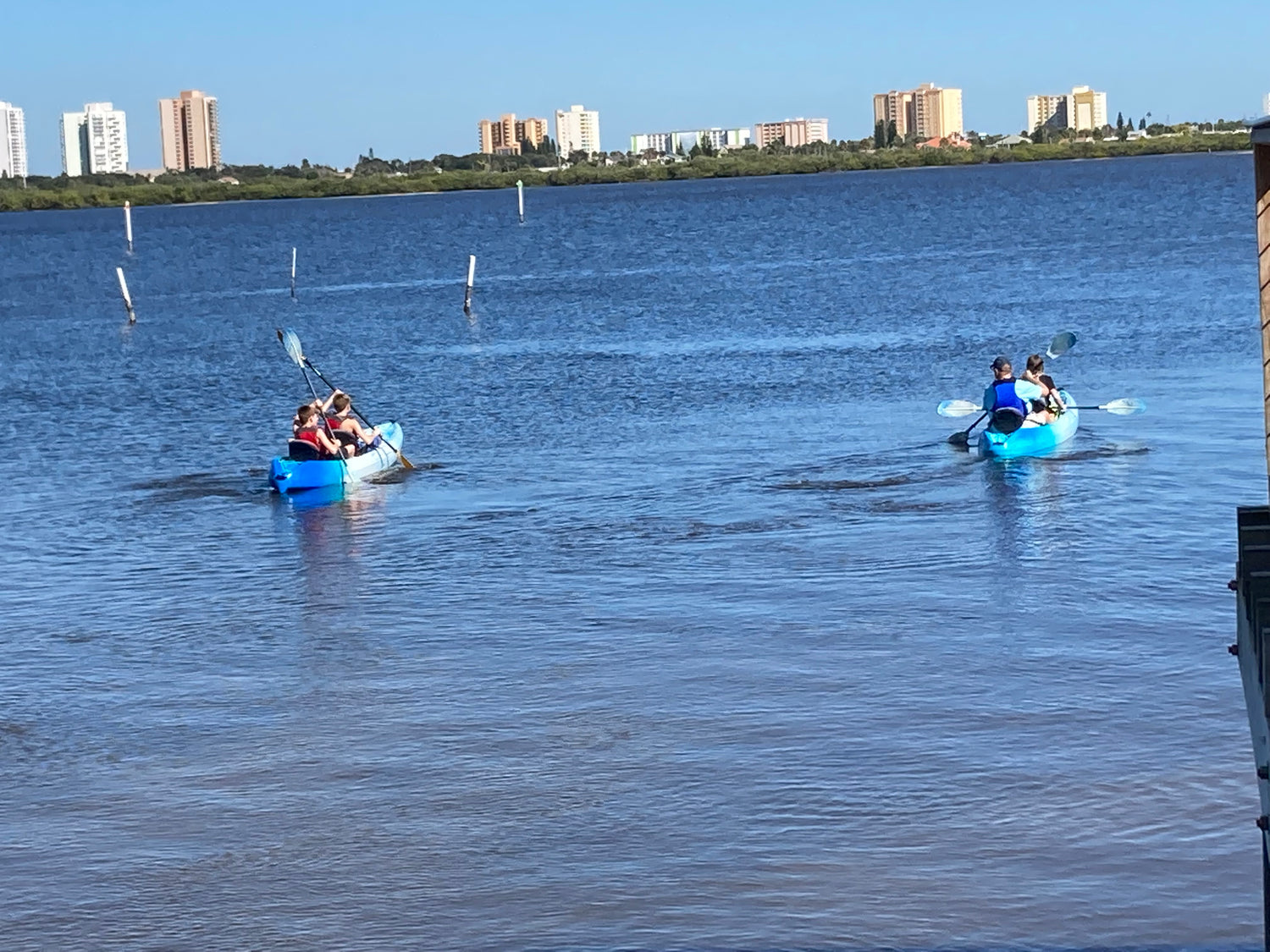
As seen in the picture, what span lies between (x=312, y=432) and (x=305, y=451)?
21cm

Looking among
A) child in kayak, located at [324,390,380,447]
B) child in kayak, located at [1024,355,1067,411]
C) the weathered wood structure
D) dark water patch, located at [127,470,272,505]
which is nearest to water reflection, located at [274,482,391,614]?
child in kayak, located at [324,390,380,447]

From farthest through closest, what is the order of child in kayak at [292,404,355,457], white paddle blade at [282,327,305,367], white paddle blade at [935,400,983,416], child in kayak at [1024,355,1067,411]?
white paddle blade at [282,327,305,367]
white paddle blade at [935,400,983,416]
child in kayak at [1024,355,1067,411]
child in kayak at [292,404,355,457]

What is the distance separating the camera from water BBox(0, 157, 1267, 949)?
28.0 feet

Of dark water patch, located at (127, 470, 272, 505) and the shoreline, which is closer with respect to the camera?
dark water patch, located at (127, 470, 272, 505)

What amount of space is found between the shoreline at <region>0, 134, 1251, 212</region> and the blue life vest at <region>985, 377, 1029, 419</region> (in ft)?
513

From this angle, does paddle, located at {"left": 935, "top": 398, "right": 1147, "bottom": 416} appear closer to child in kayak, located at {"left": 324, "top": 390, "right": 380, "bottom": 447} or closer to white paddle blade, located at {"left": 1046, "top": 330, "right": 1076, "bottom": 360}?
white paddle blade, located at {"left": 1046, "top": 330, "right": 1076, "bottom": 360}

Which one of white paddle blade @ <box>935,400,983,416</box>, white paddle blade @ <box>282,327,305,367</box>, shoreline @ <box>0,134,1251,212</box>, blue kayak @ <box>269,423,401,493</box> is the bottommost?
blue kayak @ <box>269,423,401,493</box>

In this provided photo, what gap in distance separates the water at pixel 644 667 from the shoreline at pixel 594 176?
148382 millimetres

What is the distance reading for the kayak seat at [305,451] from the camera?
66.8 feet

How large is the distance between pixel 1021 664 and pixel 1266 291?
22.8 feet

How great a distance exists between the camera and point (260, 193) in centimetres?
17925

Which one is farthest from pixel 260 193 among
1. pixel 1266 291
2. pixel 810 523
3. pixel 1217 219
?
pixel 1266 291

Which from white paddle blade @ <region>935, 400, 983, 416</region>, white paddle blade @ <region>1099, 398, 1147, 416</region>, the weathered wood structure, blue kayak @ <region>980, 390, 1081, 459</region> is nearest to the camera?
the weathered wood structure

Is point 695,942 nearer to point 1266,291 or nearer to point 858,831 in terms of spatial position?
point 858,831
